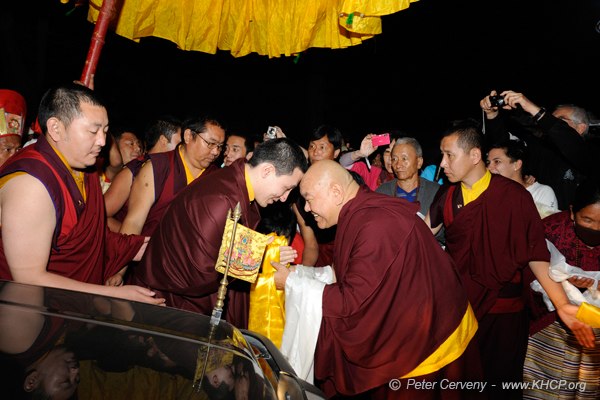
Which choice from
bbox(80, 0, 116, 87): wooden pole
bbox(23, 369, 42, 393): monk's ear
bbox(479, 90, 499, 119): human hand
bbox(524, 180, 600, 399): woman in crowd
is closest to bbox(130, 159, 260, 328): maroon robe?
bbox(80, 0, 116, 87): wooden pole

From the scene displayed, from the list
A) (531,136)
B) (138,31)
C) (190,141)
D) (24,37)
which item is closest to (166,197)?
(190,141)

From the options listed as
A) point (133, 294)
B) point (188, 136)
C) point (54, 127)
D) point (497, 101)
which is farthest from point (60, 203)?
point (497, 101)

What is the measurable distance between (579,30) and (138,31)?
17.6 ft

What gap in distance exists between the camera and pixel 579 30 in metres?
5.35

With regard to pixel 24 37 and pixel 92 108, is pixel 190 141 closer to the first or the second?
pixel 92 108

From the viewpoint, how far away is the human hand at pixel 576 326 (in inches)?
103

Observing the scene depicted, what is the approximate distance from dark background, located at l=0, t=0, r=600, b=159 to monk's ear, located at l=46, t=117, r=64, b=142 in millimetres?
3405

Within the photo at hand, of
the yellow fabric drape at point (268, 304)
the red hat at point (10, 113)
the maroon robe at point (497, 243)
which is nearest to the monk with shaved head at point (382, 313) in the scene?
the yellow fabric drape at point (268, 304)

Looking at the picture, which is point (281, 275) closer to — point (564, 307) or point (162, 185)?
point (162, 185)

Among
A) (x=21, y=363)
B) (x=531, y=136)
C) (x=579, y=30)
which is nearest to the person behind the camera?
(x=21, y=363)

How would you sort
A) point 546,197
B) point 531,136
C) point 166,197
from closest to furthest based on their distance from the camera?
point 166,197, point 546,197, point 531,136

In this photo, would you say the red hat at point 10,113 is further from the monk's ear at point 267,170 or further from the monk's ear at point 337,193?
the monk's ear at point 337,193

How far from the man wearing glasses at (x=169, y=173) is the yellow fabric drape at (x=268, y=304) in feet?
3.80

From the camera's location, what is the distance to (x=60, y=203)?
1974mm
